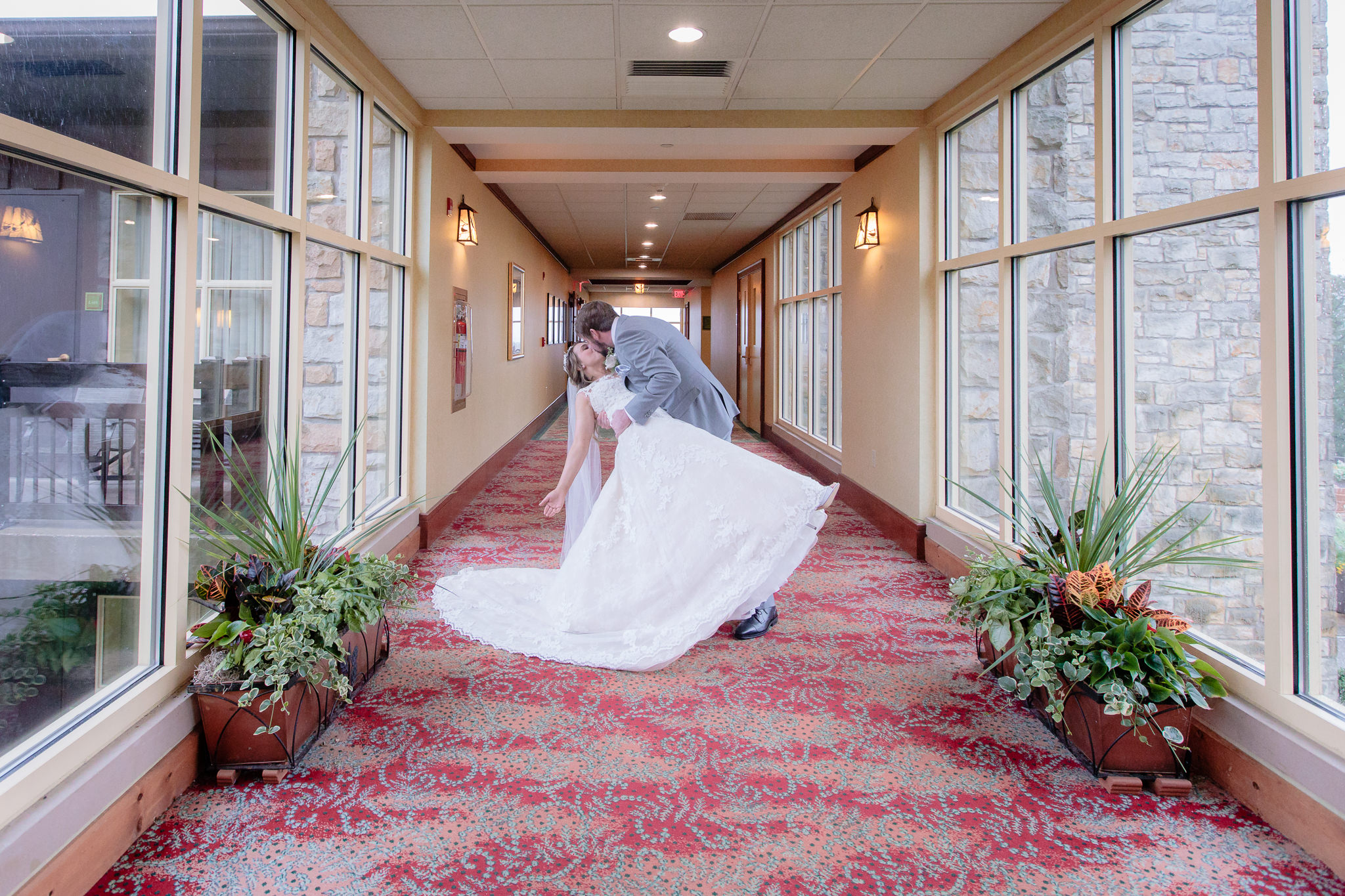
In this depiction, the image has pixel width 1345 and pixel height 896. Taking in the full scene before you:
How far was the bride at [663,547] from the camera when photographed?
3.19 meters

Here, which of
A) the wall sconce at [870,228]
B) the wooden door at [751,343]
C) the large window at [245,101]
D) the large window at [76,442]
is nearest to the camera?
the large window at [76,442]

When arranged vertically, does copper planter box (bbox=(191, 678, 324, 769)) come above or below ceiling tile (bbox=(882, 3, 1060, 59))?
below

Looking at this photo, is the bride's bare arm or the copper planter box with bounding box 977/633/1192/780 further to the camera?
the bride's bare arm

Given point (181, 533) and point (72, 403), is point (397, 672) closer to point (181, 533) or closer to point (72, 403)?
point (181, 533)

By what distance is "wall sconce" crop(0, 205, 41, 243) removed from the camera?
1.72m

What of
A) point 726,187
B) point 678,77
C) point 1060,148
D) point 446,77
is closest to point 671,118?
point 678,77

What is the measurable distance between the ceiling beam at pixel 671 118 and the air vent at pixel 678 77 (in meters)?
0.33

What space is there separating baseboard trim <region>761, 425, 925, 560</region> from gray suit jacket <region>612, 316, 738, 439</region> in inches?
71.4

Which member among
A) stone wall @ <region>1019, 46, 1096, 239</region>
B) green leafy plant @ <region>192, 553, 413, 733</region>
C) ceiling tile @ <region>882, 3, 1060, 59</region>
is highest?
ceiling tile @ <region>882, 3, 1060, 59</region>

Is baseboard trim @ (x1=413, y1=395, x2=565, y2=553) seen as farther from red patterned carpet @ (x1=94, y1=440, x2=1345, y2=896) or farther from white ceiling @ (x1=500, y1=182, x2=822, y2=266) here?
white ceiling @ (x1=500, y1=182, x2=822, y2=266)

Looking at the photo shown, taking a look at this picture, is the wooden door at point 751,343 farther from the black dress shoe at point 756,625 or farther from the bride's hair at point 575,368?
the black dress shoe at point 756,625

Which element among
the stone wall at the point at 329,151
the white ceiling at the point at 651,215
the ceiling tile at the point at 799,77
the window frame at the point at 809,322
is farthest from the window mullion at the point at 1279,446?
the white ceiling at the point at 651,215

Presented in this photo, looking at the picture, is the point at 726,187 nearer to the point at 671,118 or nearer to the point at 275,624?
the point at 671,118

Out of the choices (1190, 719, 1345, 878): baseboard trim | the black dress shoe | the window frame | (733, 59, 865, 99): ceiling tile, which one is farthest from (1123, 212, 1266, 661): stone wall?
the window frame
